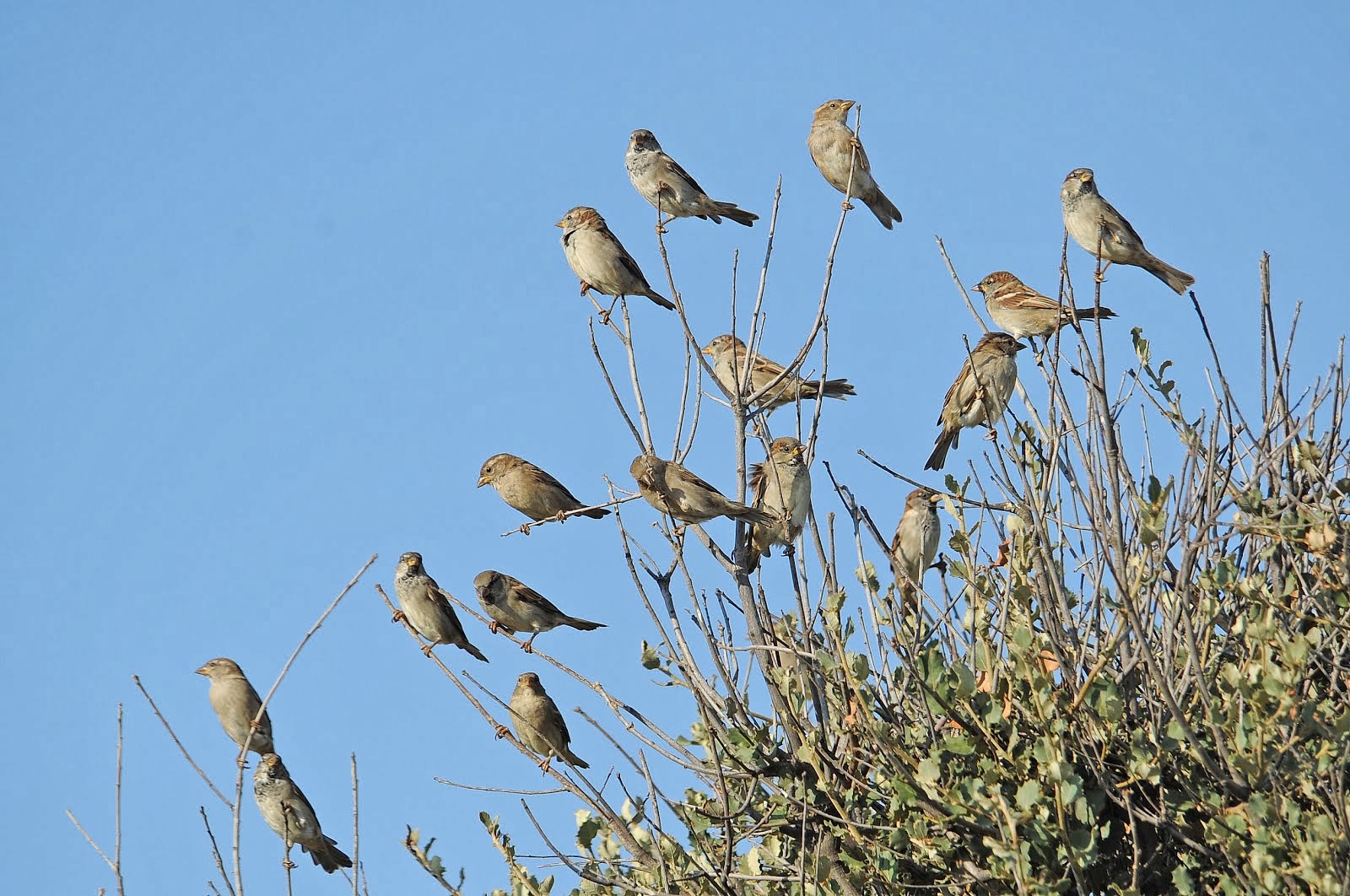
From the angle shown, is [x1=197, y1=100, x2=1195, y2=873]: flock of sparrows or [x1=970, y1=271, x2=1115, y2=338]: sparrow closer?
[x1=197, y1=100, x2=1195, y2=873]: flock of sparrows

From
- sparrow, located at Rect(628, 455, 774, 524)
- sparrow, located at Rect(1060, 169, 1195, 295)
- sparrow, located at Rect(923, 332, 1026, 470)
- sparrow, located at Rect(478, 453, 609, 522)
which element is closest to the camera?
sparrow, located at Rect(628, 455, 774, 524)

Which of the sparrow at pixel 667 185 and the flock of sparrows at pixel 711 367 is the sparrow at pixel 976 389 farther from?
the sparrow at pixel 667 185

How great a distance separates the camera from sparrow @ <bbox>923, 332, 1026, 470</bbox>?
7957 millimetres

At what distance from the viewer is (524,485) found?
29.4ft

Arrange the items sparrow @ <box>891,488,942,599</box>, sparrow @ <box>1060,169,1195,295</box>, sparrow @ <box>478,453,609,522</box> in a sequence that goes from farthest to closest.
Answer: sparrow @ <box>478,453,609,522</box> < sparrow @ <box>1060,169,1195,295</box> < sparrow @ <box>891,488,942,599</box>

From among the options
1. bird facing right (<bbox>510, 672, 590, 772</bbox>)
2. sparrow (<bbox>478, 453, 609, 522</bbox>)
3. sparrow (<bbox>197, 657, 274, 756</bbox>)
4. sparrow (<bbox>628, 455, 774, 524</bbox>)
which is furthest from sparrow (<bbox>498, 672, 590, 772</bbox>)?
sparrow (<bbox>628, 455, 774, 524</bbox>)

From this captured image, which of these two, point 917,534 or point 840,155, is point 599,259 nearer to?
point 840,155

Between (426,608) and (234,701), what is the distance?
1501 millimetres

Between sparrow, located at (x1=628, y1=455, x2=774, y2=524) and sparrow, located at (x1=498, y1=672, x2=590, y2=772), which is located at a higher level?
sparrow, located at (x1=498, y1=672, x2=590, y2=772)

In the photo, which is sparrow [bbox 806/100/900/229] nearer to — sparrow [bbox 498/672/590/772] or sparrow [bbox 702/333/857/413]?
sparrow [bbox 702/333/857/413]

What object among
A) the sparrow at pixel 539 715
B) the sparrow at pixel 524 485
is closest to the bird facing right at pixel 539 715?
the sparrow at pixel 539 715

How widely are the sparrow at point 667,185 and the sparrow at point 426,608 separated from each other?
9.25 feet

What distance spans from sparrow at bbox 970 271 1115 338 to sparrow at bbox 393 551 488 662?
3.73 meters

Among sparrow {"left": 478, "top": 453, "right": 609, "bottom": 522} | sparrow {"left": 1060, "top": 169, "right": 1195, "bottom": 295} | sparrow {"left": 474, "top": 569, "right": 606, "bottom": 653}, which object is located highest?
sparrow {"left": 1060, "top": 169, "right": 1195, "bottom": 295}
